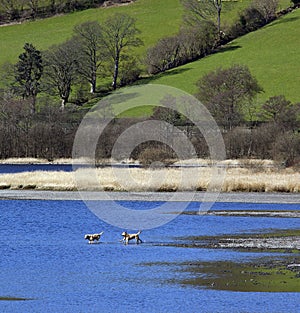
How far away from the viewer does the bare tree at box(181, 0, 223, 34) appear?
346 feet

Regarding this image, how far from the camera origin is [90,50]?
9788cm

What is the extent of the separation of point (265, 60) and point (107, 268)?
76167mm

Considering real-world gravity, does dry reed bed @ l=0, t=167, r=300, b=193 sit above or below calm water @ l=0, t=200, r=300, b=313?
above

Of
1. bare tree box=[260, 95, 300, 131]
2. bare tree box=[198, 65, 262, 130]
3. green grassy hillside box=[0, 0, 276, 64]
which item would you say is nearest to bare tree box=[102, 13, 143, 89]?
green grassy hillside box=[0, 0, 276, 64]

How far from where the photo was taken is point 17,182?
46.1 m

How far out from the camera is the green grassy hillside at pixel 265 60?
292ft

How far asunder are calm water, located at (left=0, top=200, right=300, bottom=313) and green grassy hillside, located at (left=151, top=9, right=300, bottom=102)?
5515cm

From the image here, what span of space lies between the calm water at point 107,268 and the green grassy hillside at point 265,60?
55149mm

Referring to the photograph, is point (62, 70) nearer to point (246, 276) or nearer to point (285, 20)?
point (285, 20)

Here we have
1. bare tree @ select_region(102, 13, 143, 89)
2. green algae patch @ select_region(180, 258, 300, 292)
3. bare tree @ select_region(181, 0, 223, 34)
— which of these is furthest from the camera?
bare tree @ select_region(181, 0, 223, 34)

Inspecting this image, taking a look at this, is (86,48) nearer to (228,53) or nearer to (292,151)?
(228,53)

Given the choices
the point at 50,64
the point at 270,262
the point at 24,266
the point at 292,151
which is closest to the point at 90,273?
the point at 24,266

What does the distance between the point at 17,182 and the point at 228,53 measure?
5549 centimetres

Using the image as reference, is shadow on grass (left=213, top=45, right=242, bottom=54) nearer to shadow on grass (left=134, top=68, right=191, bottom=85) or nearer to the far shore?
shadow on grass (left=134, top=68, right=191, bottom=85)
